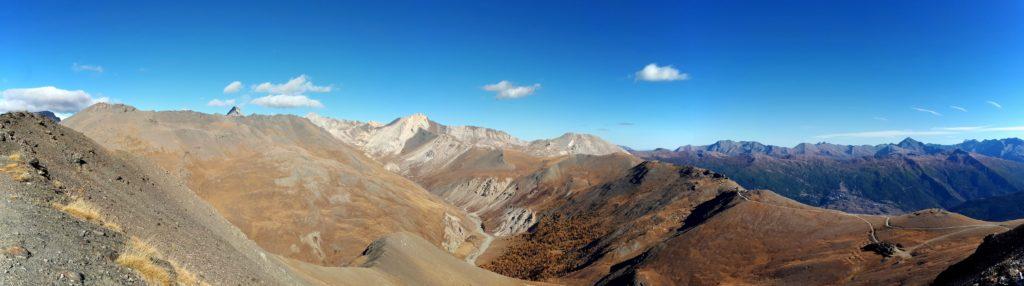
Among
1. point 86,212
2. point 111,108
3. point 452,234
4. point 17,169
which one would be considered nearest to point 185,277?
point 86,212

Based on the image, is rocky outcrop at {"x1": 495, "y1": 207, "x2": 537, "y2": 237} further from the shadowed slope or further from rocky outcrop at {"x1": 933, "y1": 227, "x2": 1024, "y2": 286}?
rocky outcrop at {"x1": 933, "y1": 227, "x2": 1024, "y2": 286}

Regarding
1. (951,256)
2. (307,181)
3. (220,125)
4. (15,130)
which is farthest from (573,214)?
(15,130)

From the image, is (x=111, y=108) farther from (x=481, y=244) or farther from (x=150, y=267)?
(x=150, y=267)

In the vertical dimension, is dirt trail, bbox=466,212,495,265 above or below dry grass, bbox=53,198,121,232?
below

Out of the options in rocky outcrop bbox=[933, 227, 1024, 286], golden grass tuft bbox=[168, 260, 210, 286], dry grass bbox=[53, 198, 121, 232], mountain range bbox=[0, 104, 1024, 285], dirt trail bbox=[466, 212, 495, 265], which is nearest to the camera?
golden grass tuft bbox=[168, 260, 210, 286]

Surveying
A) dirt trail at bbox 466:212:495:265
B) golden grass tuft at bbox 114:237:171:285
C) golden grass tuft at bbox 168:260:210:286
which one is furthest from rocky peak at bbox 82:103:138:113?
golden grass tuft at bbox 114:237:171:285

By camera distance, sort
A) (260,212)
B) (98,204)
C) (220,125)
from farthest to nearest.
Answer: (220,125) < (260,212) < (98,204)

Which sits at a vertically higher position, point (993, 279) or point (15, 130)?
point (15, 130)

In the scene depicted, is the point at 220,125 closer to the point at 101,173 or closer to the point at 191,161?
the point at 191,161
